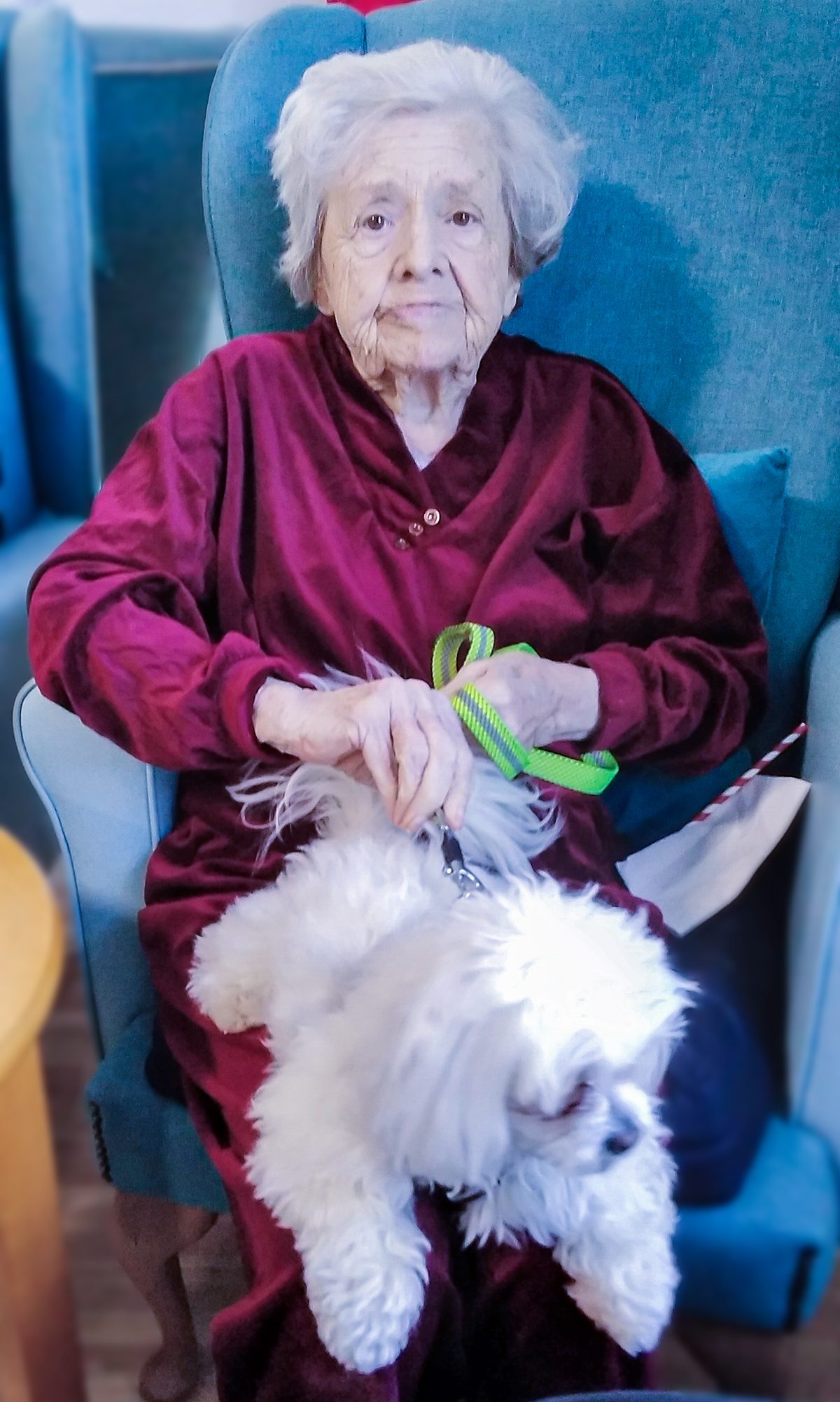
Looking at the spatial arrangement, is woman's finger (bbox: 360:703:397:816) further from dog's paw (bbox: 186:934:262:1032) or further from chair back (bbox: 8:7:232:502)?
chair back (bbox: 8:7:232:502)

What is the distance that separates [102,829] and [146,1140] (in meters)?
0.25

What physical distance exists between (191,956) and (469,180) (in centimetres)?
65

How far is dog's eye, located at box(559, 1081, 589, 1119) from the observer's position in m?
0.57

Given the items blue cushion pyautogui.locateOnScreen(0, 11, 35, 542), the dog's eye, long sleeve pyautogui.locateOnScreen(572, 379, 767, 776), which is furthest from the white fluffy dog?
blue cushion pyautogui.locateOnScreen(0, 11, 35, 542)

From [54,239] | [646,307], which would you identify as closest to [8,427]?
[54,239]

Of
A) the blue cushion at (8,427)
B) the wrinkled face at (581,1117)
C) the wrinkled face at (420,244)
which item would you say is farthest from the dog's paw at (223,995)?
the blue cushion at (8,427)

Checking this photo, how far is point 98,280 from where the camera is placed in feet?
4.19

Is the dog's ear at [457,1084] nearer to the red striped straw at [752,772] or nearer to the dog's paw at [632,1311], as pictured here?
the dog's paw at [632,1311]

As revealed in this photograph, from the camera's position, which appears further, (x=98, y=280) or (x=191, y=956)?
(x=98, y=280)

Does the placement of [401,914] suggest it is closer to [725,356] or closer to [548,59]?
[725,356]

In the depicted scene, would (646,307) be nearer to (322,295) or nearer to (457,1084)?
(322,295)

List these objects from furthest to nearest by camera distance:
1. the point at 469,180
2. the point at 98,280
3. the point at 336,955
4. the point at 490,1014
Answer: the point at 98,280
the point at 469,180
the point at 336,955
the point at 490,1014

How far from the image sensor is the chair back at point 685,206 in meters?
0.89

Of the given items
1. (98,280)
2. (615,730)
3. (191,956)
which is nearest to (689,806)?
(615,730)
